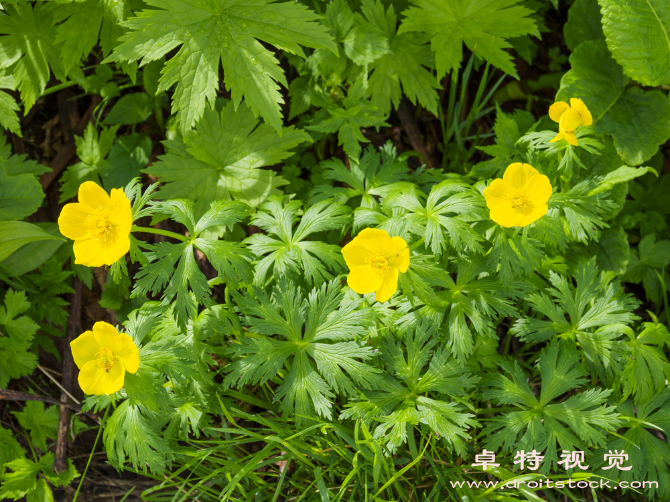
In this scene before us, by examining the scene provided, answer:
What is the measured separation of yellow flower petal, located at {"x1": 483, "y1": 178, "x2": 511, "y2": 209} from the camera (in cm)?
189

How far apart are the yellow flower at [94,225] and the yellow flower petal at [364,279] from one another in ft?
2.77

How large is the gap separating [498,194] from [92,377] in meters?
1.67

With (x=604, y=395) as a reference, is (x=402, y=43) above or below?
above

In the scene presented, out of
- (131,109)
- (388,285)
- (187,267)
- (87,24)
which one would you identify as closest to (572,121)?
(388,285)

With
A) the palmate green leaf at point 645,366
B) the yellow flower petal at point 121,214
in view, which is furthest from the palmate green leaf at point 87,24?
the palmate green leaf at point 645,366

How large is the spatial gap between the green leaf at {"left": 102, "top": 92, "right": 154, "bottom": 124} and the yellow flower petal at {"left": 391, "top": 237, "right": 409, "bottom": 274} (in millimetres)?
1962

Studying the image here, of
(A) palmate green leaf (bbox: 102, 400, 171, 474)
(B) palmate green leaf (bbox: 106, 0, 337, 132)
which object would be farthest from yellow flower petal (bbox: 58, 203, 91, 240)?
(A) palmate green leaf (bbox: 102, 400, 171, 474)

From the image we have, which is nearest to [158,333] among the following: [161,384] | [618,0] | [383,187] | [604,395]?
[161,384]

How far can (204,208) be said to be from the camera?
2.66 meters

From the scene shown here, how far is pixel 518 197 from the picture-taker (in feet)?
6.15

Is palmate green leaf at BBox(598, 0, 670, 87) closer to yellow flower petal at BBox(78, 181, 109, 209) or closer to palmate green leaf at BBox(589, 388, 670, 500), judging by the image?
palmate green leaf at BBox(589, 388, 670, 500)

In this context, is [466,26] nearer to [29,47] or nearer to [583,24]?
[583,24]

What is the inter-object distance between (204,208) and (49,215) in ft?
4.08

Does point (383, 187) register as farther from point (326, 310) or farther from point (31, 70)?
point (31, 70)
